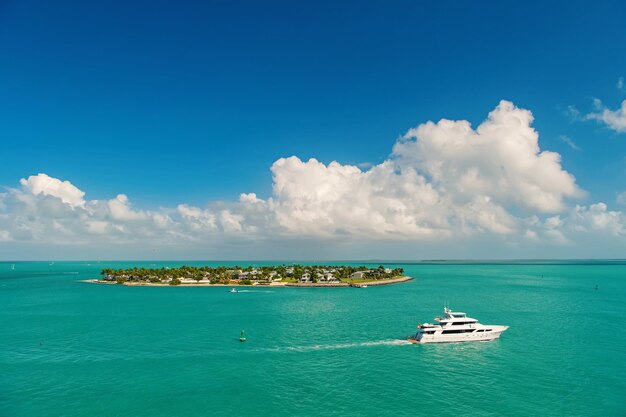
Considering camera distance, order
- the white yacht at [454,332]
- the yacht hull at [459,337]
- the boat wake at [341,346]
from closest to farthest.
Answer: the boat wake at [341,346] → the yacht hull at [459,337] → the white yacht at [454,332]

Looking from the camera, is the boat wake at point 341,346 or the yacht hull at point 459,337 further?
the yacht hull at point 459,337

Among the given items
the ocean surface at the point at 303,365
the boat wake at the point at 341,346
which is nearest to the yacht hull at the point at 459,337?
the ocean surface at the point at 303,365

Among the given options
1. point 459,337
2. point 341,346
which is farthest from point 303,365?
point 459,337

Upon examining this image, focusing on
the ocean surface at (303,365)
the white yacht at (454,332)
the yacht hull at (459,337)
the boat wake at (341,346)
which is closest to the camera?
the ocean surface at (303,365)

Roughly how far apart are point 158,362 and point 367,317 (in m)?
60.5

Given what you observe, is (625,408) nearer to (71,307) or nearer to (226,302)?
(226,302)

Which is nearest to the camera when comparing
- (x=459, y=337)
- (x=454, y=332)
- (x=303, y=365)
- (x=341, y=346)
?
(x=303, y=365)

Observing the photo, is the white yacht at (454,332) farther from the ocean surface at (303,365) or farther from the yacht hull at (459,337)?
the ocean surface at (303,365)

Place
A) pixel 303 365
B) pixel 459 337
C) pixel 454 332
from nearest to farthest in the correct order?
pixel 303 365 → pixel 459 337 → pixel 454 332

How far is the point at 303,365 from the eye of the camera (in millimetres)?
63156

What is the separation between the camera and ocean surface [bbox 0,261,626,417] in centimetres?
4853

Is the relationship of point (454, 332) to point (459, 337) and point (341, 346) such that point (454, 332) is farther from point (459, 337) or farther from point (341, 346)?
point (341, 346)

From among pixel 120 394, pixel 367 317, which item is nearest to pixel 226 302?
pixel 367 317

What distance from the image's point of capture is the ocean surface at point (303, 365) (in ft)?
159
